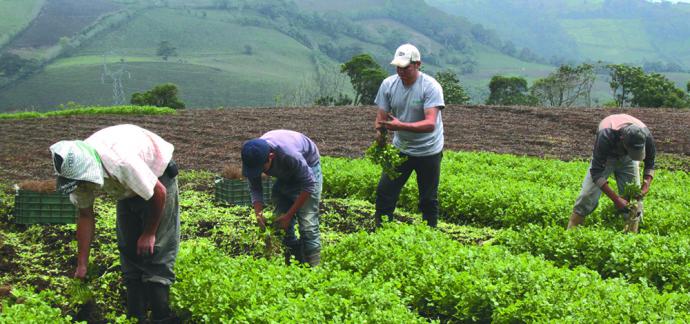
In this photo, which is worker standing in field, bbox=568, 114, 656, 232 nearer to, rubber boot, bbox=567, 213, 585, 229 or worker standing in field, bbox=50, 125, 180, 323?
rubber boot, bbox=567, 213, 585, 229

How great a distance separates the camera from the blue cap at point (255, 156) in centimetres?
582

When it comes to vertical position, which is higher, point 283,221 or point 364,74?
point 364,74

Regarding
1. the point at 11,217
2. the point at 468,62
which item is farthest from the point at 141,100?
the point at 468,62

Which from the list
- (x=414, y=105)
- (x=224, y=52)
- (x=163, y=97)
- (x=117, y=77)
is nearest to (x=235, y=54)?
(x=224, y=52)

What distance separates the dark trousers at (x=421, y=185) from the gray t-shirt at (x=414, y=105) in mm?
125

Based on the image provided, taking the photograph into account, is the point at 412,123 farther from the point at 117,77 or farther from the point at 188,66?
the point at 188,66

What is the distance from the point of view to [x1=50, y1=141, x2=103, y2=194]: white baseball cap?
4598mm

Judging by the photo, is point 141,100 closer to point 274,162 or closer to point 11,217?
point 11,217

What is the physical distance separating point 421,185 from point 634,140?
2454mm

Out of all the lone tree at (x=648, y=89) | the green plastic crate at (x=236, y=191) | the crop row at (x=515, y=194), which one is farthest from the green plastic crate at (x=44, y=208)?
the lone tree at (x=648, y=89)

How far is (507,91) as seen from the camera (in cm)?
4816

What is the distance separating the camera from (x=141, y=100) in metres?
38.0

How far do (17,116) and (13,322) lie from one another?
23.2 metres

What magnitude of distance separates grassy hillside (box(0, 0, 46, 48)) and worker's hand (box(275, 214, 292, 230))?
102418mm
